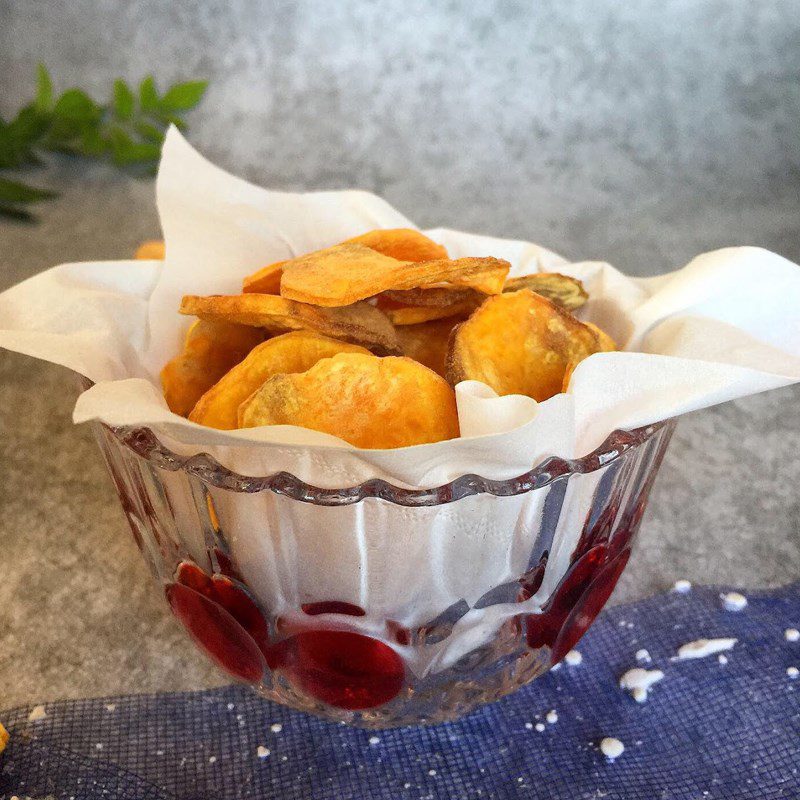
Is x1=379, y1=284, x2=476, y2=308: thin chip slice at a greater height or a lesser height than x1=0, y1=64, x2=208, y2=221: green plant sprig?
greater

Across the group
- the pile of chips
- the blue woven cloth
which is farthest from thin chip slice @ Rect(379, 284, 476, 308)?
the blue woven cloth

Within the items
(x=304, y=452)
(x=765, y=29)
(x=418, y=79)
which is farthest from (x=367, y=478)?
(x=765, y=29)

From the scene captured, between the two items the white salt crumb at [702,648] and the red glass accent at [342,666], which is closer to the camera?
the red glass accent at [342,666]

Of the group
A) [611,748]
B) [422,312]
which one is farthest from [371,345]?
[611,748]

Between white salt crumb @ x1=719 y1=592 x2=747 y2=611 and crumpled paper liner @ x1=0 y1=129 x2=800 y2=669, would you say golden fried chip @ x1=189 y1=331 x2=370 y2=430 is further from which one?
white salt crumb @ x1=719 y1=592 x2=747 y2=611

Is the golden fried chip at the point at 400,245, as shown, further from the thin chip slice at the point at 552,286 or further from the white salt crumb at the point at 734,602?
the white salt crumb at the point at 734,602

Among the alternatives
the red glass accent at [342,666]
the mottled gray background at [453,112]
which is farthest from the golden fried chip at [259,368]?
the mottled gray background at [453,112]

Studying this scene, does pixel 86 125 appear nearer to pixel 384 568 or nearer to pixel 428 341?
pixel 428 341
